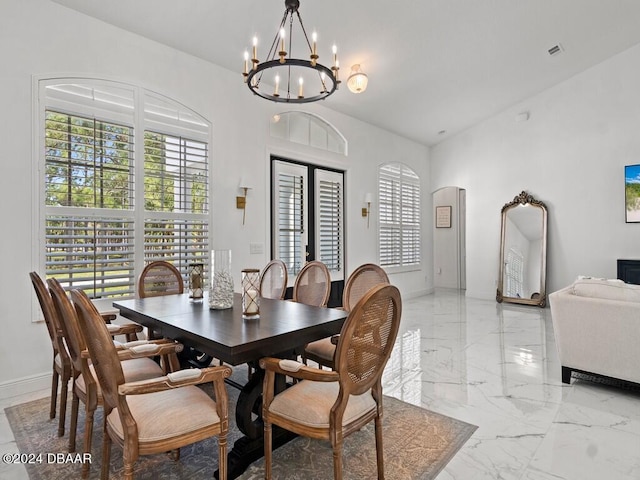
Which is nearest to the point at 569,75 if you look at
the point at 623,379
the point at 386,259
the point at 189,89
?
the point at 386,259

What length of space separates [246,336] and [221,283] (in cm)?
86

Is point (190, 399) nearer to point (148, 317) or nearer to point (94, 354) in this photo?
point (94, 354)

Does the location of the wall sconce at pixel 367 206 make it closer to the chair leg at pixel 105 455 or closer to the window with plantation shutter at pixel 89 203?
the window with plantation shutter at pixel 89 203

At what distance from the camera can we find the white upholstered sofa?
2.80m

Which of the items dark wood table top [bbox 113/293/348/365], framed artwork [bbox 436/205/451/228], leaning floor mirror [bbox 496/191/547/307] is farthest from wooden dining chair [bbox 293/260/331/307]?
framed artwork [bbox 436/205/451/228]

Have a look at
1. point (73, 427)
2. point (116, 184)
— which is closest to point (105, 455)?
point (73, 427)

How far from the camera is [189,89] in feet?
13.4

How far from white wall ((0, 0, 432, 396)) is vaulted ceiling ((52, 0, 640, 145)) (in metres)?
0.20

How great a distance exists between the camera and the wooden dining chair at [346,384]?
155 cm

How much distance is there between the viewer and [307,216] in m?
5.48

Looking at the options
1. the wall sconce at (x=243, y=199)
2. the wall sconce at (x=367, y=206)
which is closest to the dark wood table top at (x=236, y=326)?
the wall sconce at (x=243, y=199)

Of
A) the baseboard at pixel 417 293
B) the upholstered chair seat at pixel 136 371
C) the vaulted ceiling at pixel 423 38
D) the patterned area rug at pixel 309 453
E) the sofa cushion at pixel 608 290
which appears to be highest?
the vaulted ceiling at pixel 423 38

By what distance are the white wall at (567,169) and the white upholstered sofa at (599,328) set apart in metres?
3.75

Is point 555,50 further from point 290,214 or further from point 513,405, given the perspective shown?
point 513,405
